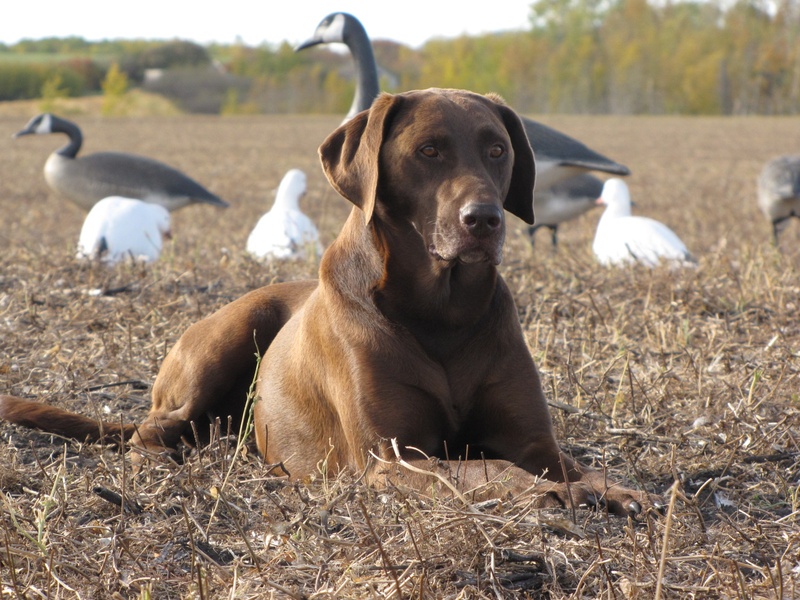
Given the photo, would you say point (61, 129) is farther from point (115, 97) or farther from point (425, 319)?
point (115, 97)

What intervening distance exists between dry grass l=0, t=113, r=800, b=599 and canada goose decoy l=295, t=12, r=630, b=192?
1524 mm

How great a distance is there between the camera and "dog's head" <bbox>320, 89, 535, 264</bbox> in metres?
2.94

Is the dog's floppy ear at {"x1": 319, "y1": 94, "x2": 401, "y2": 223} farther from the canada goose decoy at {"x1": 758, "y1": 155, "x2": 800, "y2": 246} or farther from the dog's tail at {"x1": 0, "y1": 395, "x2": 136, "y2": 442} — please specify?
the canada goose decoy at {"x1": 758, "y1": 155, "x2": 800, "y2": 246}

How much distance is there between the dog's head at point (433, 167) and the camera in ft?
9.63

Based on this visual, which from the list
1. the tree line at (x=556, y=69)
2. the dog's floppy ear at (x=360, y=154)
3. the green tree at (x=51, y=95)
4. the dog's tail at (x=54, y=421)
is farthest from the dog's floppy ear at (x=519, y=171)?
the tree line at (x=556, y=69)

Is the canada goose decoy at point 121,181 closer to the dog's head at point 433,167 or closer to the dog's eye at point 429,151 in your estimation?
the dog's head at point 433,167

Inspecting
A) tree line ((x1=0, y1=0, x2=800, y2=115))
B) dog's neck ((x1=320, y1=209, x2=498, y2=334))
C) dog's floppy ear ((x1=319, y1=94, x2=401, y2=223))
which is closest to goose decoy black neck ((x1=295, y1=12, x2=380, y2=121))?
dog's floppy ear ((x1=319, y1=94, x2=401, y2=223))

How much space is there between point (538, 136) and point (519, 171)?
5154mm

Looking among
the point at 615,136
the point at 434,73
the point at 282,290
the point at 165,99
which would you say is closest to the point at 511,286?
the point at 282,290

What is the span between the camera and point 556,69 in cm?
9550

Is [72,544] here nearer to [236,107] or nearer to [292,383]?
[292,383]

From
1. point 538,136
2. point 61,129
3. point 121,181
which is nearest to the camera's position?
point 538,136

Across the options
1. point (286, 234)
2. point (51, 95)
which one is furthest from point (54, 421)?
point (51, 95)

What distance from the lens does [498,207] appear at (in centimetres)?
292
